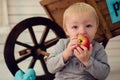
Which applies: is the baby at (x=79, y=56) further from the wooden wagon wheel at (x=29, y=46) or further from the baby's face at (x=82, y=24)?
the wooden wagon wheel at (x=29, y=46)

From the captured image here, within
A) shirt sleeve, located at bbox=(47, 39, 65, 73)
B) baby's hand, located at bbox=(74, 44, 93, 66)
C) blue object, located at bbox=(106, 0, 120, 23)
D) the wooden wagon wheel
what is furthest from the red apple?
blue object, located at bbox=(106, 0, 120, 23)

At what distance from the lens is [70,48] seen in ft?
3.95

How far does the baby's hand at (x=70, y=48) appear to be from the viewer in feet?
3.89

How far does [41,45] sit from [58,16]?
0.21 m

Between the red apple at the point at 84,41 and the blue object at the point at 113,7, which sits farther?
the blue object at the point at 113,7

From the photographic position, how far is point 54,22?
1926mm

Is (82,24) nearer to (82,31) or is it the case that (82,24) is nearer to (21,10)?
(82,31)

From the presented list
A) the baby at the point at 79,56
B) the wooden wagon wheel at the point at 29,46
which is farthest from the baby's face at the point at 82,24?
the wooden wagon wheel at the point at 29,46

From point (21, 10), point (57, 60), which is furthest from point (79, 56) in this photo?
point (21, 10)

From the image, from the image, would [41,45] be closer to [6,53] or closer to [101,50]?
[6,53]

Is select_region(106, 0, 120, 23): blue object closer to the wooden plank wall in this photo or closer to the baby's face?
the baby's face

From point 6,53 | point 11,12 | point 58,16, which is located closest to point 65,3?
point 58,16

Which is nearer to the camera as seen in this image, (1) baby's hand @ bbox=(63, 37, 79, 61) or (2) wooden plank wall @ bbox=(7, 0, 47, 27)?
(1) baby's hand @ bbox=(63, 37, 79, 61)

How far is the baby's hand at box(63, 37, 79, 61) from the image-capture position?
1.19 m
